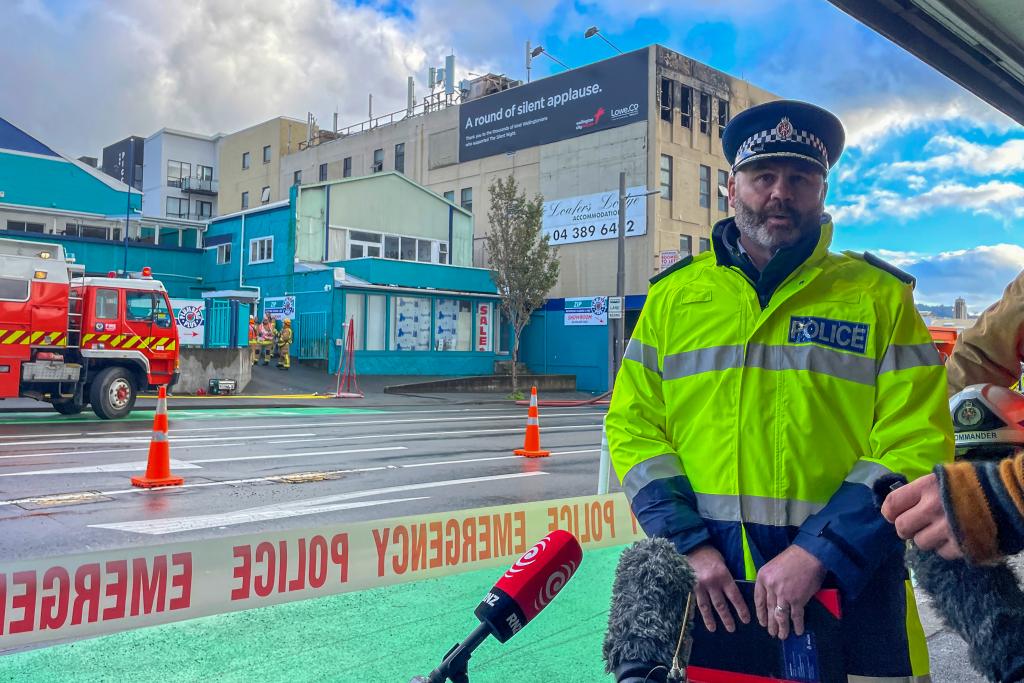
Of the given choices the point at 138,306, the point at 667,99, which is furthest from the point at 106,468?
the point at 667,99

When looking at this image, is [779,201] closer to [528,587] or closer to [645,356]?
[645,356]

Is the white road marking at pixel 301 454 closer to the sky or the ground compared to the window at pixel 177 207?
closer to the ground

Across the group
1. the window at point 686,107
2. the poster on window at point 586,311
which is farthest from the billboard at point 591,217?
the window at point 686,107

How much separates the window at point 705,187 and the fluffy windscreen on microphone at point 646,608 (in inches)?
1468

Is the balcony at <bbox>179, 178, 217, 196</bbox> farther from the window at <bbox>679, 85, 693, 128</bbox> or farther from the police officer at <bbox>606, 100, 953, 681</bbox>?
the police officer at <bbox>606, 100, 953, 681</bbox>

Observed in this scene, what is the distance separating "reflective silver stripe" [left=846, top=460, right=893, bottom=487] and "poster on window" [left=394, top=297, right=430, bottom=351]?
29764 mm

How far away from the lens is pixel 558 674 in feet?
13.2

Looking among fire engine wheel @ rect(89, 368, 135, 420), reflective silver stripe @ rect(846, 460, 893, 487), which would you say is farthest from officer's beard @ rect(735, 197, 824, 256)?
fire engine wheel @ rect(89, 368, 135, 420)

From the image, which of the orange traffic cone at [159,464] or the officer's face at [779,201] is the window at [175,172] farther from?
the officer's face at [779,201]

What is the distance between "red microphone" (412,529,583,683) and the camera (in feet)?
5.49

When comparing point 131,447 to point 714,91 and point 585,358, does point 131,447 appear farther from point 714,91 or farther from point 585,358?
point 714,91

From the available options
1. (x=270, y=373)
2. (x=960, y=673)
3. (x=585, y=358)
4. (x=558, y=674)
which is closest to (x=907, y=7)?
(x=960, y=673)

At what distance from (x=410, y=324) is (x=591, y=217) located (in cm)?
1084

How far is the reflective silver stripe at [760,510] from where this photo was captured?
2.06m
